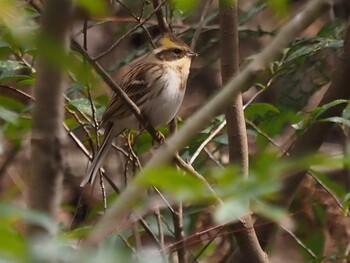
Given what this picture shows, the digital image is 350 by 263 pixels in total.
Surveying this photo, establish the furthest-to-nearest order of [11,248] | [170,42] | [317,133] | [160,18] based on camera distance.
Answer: [170,42], [317,133], [160,18], [11,248]

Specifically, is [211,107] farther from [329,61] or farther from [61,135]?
[329,61]

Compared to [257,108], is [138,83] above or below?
above

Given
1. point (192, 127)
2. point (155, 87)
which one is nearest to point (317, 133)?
point (155, 87)

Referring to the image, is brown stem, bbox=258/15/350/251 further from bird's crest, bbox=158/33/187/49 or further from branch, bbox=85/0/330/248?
branch, bbox=85/0/330/248

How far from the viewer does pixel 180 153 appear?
149 inches

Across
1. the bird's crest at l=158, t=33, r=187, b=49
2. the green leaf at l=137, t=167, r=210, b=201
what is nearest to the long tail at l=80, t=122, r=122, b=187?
the bird's crest at l=158, t=33, r=187, b=49

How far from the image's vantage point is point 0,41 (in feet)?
11.0

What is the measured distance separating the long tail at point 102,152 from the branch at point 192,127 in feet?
6.67

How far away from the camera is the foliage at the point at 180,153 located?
1235 millimetres

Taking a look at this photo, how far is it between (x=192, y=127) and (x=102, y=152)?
2.30 meters

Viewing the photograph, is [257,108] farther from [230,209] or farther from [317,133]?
[230,209]

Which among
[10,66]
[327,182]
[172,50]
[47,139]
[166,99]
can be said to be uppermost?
[172,50]

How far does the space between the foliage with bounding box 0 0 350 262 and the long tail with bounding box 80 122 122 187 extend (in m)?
0.05

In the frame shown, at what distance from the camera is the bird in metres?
3.89
